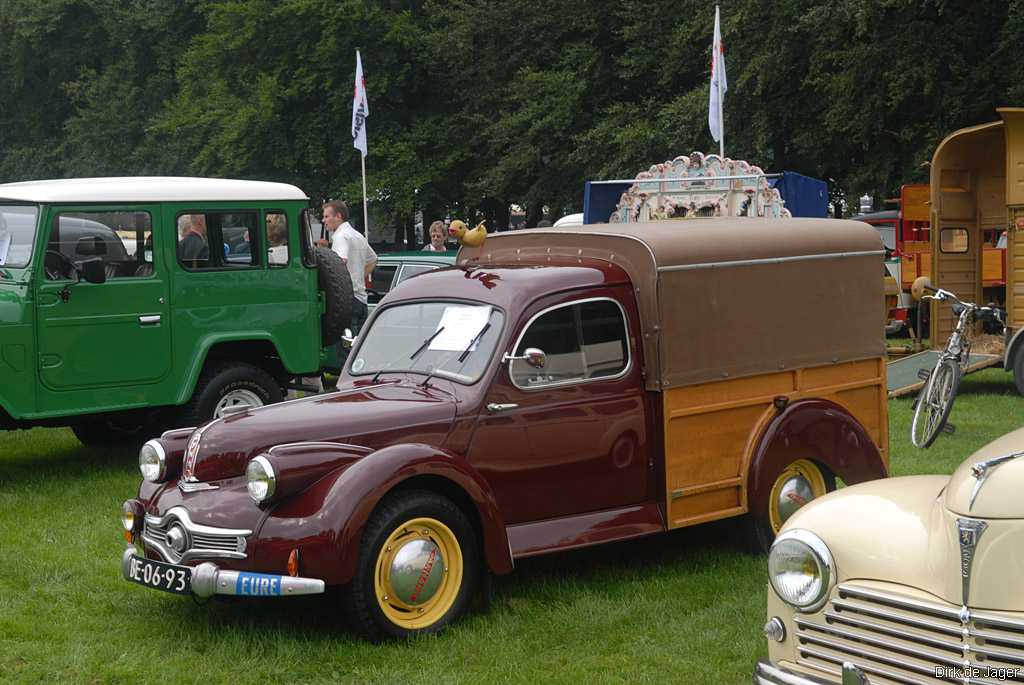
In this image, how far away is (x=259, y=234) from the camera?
1023cm

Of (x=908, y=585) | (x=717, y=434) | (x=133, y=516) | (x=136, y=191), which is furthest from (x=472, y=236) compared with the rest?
(x=908, y=585)

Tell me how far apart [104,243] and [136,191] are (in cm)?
48

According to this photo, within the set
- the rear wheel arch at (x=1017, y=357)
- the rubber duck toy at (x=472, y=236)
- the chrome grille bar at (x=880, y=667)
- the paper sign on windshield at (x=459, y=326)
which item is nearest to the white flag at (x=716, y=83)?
the rear wheel arch at (x=1017, y=357)

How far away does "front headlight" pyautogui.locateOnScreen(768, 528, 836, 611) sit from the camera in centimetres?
417

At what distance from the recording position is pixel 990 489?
3.86 m

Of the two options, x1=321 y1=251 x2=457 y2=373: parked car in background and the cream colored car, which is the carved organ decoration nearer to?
x1=321 y1=251 x2=457 y2=373: parked car in background

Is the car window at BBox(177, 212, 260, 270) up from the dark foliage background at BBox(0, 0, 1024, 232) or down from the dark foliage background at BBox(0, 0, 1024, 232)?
down

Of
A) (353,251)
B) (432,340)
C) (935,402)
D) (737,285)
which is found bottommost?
(935,402)

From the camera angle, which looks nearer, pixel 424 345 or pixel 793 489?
pixel 424 345

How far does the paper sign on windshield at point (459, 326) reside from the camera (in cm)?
643

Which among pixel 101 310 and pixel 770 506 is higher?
pixel 101 310

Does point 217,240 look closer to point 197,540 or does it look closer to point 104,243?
point 104,243

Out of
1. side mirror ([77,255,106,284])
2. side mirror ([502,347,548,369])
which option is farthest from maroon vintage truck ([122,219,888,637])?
side mirror ([77,255,106,284])

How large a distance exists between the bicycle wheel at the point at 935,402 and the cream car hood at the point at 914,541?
5805mm
